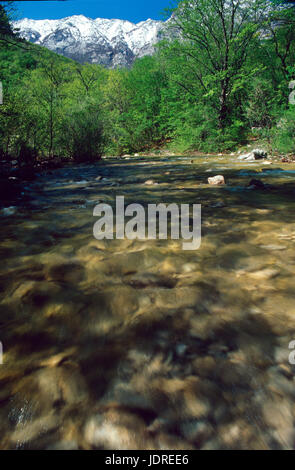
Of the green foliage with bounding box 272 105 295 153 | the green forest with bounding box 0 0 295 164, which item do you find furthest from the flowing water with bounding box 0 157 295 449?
the green forest with bounding box 0 0 295 164

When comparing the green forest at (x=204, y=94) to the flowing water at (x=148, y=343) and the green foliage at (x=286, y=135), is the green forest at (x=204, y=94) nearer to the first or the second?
the green foliage at (x=286, y=135)

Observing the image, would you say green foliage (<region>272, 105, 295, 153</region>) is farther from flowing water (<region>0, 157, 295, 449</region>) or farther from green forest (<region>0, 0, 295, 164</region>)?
flowing water (<region>0, 157, 295, 449</region>)

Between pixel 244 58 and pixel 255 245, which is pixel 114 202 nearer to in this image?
pixel 255 245

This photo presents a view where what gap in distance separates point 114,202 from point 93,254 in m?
2.36

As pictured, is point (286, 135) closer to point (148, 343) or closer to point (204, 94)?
point (204, 94)

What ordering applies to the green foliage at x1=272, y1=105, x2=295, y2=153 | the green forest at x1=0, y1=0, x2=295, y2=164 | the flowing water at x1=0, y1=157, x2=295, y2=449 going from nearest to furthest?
the flowing water at x1=0, y1=157, x2=295, y2=449
the green foliage at x1=272, y1=105, x2=295, y2=153
the green forest at x1=0, y1=0, x2=295, y2=164

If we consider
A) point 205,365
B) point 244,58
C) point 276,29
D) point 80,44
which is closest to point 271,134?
point 244,58

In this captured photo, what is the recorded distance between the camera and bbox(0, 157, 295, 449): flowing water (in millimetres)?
857

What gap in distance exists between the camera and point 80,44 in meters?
190

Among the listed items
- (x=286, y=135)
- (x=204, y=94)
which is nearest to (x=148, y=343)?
(x=286, y=135)

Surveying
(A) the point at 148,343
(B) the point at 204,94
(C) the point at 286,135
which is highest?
(B) the point at 204,94

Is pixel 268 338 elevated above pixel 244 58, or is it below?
below

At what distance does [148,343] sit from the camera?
4.03ft
